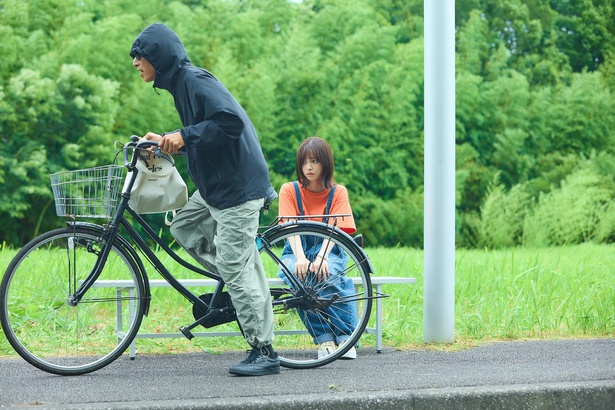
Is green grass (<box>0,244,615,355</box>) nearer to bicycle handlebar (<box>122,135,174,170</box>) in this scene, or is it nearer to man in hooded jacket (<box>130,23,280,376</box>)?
man in hooded jacket (<box>130,23,280,376</box>)

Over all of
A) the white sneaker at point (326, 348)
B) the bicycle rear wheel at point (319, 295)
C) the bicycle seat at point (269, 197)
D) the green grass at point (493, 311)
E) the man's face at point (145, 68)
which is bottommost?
the green grass at point (493, 311)

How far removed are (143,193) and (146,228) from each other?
21 centimetres

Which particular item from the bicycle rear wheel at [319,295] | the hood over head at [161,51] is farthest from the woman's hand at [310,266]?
the hood over head at [161,51]

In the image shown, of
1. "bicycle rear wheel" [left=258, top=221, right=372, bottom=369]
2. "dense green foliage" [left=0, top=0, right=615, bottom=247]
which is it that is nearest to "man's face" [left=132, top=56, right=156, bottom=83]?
"bicycle rear wheel" [left=258, top=221, right=372, bottom=369]

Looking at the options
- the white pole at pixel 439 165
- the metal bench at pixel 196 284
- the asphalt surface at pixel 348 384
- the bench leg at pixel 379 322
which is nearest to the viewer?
the asphalt surface at pixel 348 384

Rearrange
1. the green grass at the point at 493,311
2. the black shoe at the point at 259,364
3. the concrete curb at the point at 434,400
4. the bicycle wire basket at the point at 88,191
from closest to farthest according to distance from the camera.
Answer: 1. the concrete curb at the point at 434,400
2. the bicycle wire basket at the point at 88,191
3. the black shoe at the point at 259,364
4. the green grass at the point at 493,311

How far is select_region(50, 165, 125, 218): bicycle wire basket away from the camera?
4.36 m

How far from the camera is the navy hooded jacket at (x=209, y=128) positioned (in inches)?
165

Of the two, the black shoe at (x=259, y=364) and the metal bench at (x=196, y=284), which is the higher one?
the metal bench at (x=196, y=284)

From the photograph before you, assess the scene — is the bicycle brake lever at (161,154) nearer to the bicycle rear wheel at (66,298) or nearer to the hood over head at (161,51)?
the hood over head at (161,51)

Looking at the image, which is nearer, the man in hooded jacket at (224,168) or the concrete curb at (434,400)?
the concrete curb at (434,400)

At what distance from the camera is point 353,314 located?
4965 millimetres

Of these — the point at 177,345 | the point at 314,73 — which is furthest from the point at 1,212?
the point at 177,345

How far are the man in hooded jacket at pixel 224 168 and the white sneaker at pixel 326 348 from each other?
0.39 metres
